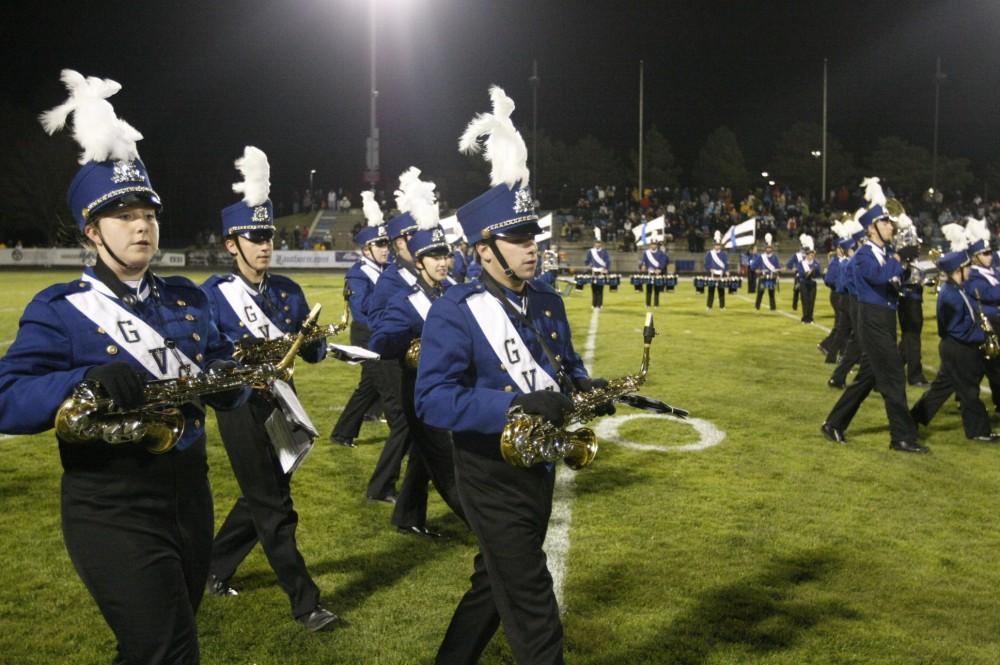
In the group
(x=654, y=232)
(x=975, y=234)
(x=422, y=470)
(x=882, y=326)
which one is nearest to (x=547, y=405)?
(x=422, y=470)

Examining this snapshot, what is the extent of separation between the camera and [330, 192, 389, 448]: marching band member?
7941 millimetres

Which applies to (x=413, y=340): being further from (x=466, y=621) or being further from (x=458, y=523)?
(x=466, y=621)

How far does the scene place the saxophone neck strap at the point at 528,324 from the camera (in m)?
3.15

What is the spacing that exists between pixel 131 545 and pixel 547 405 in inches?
50.2

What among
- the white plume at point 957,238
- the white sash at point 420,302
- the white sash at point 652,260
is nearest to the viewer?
the white sash at point 420,302

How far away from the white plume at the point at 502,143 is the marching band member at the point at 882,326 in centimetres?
519

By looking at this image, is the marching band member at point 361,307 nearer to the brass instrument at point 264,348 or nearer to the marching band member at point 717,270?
the brass instrument at point 264,348

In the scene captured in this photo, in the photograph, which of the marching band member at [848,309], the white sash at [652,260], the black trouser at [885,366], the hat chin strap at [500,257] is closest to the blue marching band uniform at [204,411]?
the hat chin strap at [500,257]

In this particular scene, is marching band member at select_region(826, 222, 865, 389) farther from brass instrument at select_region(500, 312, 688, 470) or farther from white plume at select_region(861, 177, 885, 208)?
brass instrument at select_region(500, 312, 688, 470)

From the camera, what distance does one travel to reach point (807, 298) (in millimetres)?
20281

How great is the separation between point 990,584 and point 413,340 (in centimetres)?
342

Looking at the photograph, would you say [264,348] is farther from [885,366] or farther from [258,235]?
[885,366]

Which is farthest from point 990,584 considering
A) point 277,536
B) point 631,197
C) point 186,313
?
point 631,197

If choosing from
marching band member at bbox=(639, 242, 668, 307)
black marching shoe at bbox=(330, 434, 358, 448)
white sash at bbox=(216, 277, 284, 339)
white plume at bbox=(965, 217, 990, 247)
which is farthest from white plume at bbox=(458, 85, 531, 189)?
marching band member at bbox=(639, 242, 668, 307)
